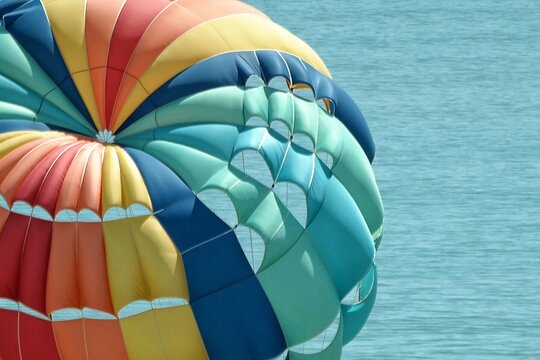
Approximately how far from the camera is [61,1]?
22.7 metres

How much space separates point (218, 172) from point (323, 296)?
1744 mm

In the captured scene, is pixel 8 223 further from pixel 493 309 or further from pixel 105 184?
pixel 493 309

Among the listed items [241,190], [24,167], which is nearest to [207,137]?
[241,190]

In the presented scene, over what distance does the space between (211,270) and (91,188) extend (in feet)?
5.01

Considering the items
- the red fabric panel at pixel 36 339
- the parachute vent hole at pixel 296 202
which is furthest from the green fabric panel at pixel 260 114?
the parachute vent hole at pixel 296 202

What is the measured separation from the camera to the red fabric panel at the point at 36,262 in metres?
21.2

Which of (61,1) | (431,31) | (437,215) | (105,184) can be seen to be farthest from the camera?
(431,31)

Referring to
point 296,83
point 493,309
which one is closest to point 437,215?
point 493,309

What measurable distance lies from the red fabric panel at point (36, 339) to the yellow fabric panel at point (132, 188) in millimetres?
1623

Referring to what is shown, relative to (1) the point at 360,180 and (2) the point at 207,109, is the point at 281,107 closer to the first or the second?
(2) the point at 207,109

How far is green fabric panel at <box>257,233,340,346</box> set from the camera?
848 inches

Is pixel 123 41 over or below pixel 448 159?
over

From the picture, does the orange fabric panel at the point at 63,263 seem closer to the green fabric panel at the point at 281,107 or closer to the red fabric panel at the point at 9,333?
the red fabric panel at the point at 9,333

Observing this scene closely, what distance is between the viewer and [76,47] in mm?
22297
